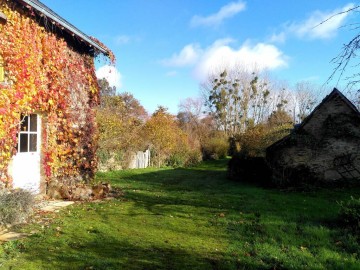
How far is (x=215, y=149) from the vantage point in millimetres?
32312

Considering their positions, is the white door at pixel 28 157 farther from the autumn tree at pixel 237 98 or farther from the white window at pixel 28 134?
the autumn tree at pixel 237 98

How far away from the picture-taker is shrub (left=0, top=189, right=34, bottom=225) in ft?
A: 20.3

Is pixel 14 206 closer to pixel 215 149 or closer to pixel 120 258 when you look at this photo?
pixel 120 258

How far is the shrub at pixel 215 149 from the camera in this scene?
3231 centimetres

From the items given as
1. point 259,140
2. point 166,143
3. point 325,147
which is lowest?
point 325,147

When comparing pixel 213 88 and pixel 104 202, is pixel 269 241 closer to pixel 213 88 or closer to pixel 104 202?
pixel 104 202

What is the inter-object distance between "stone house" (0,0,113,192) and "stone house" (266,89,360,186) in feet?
26.8

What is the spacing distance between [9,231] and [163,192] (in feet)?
20.8

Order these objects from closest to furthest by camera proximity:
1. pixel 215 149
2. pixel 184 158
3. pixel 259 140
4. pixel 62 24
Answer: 1. pixel 62 24
2. pixel 259 140
3. pixel 184 158
4. pixel 215 149

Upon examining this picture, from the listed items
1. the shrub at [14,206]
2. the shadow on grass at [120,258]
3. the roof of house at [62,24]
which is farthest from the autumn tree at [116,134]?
the shadow on grass at [120,258]

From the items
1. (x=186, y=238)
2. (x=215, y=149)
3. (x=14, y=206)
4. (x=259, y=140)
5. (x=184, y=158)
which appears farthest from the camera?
(x=215, y=149)

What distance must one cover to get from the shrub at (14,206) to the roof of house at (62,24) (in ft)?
14.9

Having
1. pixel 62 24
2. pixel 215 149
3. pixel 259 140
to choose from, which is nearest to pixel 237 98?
pixel 215 149

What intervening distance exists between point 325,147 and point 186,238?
9.40 meters
